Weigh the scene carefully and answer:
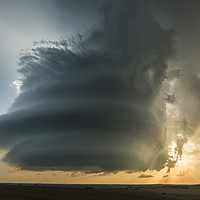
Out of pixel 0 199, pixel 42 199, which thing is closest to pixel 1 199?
pixel 0 199

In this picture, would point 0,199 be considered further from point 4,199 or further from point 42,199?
point 42,199

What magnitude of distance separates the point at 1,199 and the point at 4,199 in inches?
25.7

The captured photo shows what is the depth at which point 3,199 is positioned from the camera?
152 ft

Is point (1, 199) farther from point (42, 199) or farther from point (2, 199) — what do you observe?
point (42, 199)

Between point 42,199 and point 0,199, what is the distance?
1082cm

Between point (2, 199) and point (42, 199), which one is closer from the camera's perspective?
point (2, 199)

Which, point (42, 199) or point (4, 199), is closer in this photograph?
point (4, 199)

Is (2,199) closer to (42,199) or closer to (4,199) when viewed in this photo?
(4,199)

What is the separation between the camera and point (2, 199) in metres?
46.4

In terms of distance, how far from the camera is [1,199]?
4634 centimetres

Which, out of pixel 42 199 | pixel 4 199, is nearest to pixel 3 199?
pixel 4 199

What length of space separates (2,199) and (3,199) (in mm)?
220

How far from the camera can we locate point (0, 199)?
4625cm

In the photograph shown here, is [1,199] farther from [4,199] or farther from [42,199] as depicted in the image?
[42,199]
